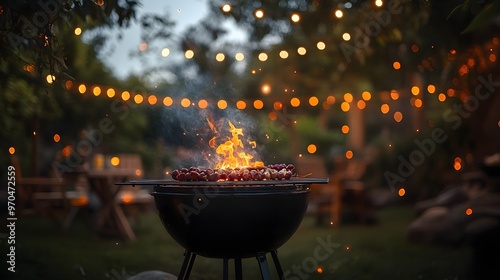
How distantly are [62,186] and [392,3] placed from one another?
6.14 metres

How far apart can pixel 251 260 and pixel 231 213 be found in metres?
3.59

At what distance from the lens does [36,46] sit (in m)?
4.73

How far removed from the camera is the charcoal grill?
381 centimetres

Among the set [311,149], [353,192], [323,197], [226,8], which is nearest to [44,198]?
[226,8]

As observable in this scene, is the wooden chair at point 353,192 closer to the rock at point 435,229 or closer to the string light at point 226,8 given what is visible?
the rock at point 435,229

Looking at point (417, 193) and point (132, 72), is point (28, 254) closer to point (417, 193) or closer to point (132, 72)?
point (417, 193)

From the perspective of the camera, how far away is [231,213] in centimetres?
382

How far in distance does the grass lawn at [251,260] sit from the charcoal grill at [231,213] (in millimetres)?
2379

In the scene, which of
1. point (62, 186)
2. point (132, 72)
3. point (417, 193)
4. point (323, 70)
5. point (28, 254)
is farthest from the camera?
point (132, 72)

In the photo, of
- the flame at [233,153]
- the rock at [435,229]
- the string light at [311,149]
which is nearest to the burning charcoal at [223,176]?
the flame at [233,153]

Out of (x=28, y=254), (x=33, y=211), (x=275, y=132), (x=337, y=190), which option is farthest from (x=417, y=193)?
(x=28, y=254)

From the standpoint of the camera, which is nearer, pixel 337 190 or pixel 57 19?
pixel 57 19

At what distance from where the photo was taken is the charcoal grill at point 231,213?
3811mm

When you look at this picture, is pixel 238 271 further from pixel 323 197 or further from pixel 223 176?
pixel 323 197
